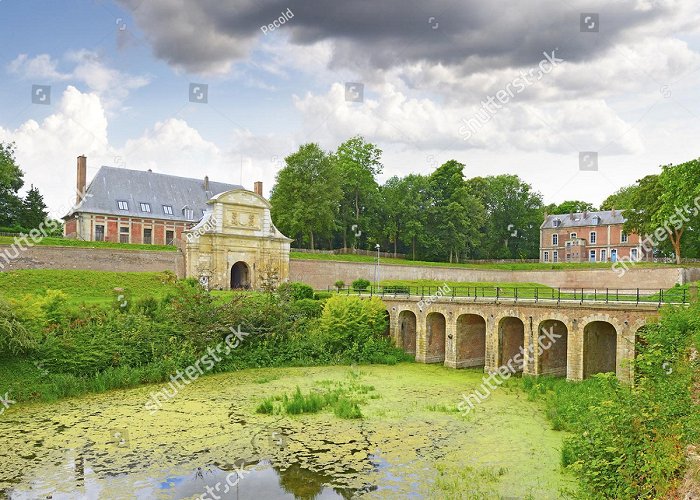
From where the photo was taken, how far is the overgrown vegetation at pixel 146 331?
66.5 ft

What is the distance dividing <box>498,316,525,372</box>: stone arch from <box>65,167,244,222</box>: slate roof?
33.7 meters

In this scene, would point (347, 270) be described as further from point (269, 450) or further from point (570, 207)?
point (570, 207)

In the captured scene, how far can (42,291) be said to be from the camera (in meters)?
29.3

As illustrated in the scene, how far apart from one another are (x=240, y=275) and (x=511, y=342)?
22.8m

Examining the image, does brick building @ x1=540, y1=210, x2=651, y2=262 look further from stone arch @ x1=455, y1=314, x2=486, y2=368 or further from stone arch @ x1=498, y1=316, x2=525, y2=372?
stone arch @ x1=498, y1=316, x2=525, y2=372

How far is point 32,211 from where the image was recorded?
50.5 metres

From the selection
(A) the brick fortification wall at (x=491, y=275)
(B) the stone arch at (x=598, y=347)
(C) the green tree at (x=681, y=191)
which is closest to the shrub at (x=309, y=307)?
(A) the brick fortification wall at (x=491, y=275)

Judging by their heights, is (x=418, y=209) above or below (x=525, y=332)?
above

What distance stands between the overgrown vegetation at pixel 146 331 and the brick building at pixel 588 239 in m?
44.8

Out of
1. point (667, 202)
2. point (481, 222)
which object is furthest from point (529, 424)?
point (481, 222)

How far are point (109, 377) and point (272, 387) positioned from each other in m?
6.28

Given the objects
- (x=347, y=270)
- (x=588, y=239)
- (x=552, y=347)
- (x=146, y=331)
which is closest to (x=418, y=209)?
(x=347, y=270)

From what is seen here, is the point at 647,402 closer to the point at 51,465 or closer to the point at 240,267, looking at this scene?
the point at 51,465

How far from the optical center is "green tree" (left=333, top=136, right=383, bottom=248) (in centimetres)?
5825
